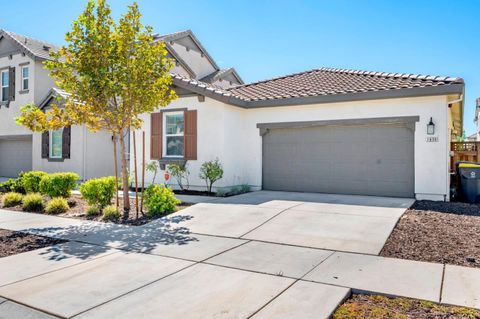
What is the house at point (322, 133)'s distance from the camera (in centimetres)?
1012

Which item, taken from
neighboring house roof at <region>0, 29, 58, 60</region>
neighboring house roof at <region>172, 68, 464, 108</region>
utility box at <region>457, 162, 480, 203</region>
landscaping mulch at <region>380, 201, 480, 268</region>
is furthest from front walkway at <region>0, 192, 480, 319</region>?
neighboring house roof at <region>0, 29, 58, 60</region>

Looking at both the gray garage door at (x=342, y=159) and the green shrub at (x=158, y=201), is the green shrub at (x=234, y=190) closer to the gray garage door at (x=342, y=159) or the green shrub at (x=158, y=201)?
the gray garage door at (x=342, y=159)

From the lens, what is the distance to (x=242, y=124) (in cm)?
1290

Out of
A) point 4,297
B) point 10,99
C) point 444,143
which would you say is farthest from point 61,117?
point 10,99

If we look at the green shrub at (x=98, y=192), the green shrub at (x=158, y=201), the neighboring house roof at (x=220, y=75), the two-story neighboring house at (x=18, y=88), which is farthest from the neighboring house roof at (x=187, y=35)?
the green shrub at (x=158, y=201)

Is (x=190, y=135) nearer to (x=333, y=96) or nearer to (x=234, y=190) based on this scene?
(x=234, y=190)

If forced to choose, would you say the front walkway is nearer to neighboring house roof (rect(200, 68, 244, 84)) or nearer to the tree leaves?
the tree leaves

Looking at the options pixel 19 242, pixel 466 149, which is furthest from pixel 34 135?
pixel 466 149

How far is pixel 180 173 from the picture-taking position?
12.5 m

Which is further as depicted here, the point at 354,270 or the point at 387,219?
the point at 387,219

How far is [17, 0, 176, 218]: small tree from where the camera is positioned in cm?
801

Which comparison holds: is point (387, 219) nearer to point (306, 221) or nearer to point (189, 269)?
point (306, 221)

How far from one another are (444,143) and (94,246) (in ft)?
29.5

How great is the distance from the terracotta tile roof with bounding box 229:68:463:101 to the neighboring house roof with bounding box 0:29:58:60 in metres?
10.9
